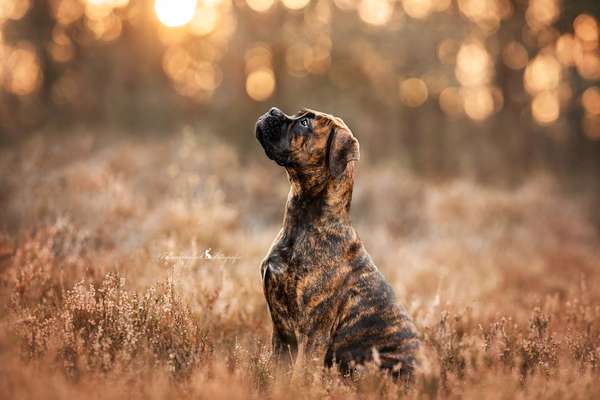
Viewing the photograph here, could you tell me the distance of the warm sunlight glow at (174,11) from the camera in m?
16.3

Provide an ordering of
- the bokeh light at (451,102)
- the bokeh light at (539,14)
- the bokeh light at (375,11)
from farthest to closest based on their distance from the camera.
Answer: the bokeh light at (451,102)
the bokeh light at (539,14)
the bokeh light at (375,11)

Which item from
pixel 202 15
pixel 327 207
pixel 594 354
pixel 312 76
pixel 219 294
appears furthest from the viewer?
pixel 312 76

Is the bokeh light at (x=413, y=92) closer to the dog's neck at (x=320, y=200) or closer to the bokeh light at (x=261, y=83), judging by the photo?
the bokeh light at (x=261, y=83)

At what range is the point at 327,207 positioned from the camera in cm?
332

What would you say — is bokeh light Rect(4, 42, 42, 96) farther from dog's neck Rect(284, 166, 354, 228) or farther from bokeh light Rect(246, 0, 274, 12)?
dog's neck Rect(284, 166, 354, 228)

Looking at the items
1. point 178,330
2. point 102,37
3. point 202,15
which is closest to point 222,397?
point 178,330

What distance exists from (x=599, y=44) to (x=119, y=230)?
61.3ft

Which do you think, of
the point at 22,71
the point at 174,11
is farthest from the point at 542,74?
the point at 22,71

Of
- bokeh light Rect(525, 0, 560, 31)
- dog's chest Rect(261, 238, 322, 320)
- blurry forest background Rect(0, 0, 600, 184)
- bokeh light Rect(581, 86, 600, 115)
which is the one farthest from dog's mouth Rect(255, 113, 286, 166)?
bokeh light Rect(581, 86, 600, 115)

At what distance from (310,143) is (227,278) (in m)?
2.25


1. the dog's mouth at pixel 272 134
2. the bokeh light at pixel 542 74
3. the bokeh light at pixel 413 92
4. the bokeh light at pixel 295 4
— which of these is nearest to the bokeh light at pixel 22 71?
the bokeh light at pixel 295 4

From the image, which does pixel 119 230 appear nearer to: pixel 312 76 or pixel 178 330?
pixel 178 330

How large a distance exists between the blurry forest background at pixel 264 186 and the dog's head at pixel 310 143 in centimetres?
96

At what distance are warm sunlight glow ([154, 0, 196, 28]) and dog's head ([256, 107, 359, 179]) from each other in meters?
13.9
